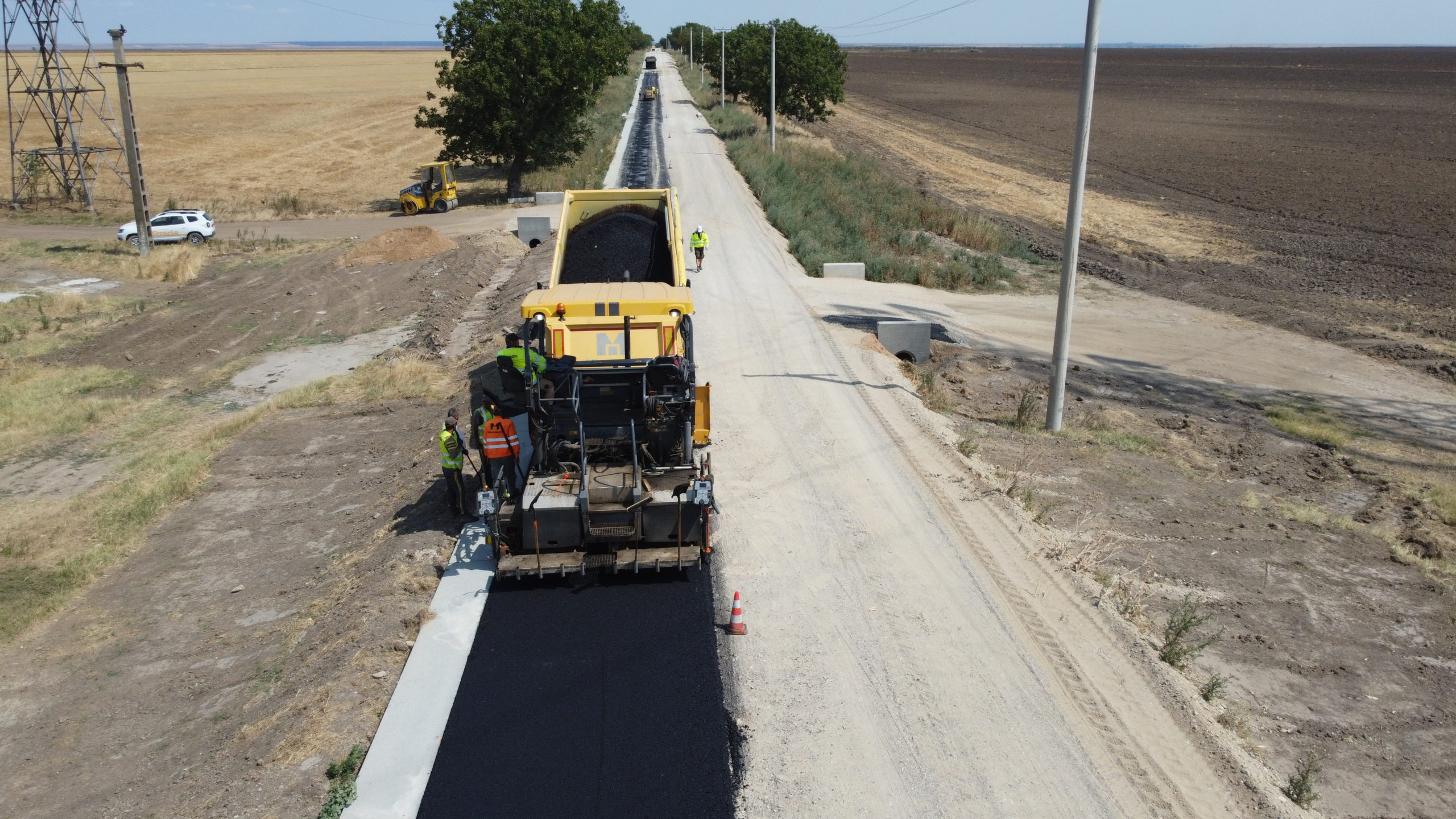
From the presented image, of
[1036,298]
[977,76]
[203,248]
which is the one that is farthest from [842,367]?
[977,76]

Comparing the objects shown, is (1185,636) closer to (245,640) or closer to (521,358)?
(521,358)

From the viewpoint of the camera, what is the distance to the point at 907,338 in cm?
2112

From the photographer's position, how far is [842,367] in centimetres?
1917

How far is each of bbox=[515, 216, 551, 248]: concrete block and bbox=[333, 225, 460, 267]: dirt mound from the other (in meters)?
2.12

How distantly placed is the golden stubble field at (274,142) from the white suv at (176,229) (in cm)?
546

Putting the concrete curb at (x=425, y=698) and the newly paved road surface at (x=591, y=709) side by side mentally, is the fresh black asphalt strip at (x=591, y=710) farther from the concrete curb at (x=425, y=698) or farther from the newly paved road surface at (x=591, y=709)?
the concrete curb at (x=425, y=698)

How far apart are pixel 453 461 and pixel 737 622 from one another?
14.9 feet

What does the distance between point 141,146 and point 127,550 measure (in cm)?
5528

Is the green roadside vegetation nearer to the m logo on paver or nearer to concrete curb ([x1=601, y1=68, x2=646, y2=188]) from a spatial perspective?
concrete curb ([x1=601, y1=68, x2=646, y2=188])

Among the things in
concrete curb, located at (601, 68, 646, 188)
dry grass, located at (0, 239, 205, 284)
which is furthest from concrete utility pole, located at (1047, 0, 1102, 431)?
dry grass, located at (0, 239, 205, 284)

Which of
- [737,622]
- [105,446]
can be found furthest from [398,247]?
[737,622]

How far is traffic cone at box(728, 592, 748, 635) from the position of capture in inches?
400

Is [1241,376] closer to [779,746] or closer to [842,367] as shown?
[842,367]

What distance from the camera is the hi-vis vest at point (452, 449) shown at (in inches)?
488
